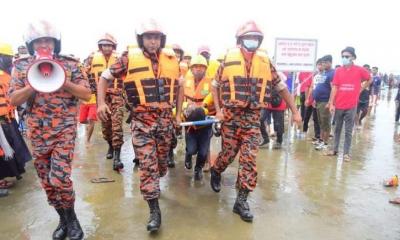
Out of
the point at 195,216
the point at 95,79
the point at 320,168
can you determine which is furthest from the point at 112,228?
the point at 320,168

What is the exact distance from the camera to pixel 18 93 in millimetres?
2996

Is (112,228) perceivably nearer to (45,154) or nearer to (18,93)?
(45,154)

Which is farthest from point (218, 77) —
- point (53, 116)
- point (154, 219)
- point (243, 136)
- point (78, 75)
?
point (53, 116)

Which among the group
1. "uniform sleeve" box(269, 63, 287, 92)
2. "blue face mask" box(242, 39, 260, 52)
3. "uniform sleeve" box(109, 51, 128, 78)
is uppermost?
"blue face mask" box(242, 39, 260, 52)

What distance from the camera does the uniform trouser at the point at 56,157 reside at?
3.16 meters

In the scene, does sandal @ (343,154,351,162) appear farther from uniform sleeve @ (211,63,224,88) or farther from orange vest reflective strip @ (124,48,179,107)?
orange vest reflective strip @ (124,48,179,107)

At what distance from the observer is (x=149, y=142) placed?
3.61 meters

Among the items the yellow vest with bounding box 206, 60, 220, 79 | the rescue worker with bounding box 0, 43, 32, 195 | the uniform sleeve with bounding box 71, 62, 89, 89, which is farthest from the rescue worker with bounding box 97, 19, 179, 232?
the yellow vest with bounding box 206, 60, 220, 79

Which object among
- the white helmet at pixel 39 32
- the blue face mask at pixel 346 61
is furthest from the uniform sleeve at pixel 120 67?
the blue face mask at pixel 346 61

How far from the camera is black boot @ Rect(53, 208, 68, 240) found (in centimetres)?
332

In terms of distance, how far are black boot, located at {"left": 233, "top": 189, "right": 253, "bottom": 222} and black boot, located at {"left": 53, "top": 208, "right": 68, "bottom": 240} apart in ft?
5.58

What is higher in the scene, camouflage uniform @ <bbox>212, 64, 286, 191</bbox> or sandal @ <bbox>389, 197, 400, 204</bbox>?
camouflage uniform @ <bbox>212, 64, 286, 191</bbox>

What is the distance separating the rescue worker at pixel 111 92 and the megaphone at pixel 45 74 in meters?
2.48

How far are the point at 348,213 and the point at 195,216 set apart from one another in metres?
1.67
